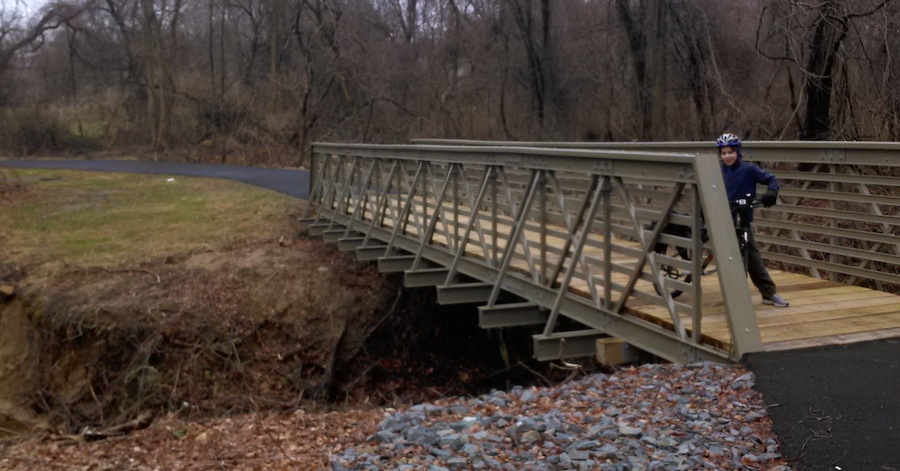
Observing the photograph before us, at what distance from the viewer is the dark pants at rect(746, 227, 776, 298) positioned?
8.40m

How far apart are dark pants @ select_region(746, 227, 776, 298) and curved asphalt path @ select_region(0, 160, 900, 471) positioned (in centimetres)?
131

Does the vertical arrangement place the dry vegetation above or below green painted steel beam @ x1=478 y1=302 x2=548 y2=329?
below


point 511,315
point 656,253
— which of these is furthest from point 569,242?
point 511,315

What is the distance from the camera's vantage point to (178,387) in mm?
13602

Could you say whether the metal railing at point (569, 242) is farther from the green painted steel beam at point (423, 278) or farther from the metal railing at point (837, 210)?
the metal railing at point (837, 210)

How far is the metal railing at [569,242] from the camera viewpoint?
7.12 m

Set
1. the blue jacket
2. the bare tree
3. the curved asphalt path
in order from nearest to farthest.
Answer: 1. the curved asphalt path
2. the blue jacket
3. the bare tree

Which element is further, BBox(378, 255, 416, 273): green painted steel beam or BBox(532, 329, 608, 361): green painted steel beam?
BBox(378, 255, 416, 273): green painted steel beam

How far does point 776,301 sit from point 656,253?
1214 millimetres

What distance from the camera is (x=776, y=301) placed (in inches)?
329

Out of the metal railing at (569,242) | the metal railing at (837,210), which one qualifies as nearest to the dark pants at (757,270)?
the metal railing at (569,242)

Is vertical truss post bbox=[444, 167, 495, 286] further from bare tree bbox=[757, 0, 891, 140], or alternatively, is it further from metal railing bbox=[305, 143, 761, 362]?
bare tree bbox=[757, 0, 891, 140]

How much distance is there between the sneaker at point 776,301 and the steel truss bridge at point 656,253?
0.26 feet

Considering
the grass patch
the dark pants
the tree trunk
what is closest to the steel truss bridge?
the dark pants
